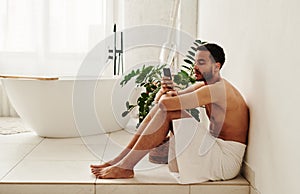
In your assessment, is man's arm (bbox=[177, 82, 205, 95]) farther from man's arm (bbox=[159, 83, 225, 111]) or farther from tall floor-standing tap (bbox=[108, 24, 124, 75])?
tall floor-standing tap (bbox=[108, 24, 124, 75])

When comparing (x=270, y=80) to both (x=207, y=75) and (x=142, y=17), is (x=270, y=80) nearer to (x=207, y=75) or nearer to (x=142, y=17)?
(x=207, y=75)

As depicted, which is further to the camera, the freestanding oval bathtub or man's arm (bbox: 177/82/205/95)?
the freestanding oval bathtub

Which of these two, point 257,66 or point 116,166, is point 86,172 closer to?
point 116,166

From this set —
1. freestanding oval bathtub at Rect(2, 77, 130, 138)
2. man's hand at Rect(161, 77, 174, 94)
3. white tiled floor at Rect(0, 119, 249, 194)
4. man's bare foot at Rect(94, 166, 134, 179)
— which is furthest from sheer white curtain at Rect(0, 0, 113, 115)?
man's bare foot at Rect(94, 166, 134, 179)

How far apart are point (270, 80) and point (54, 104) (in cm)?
223

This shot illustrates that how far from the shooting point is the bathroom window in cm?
549

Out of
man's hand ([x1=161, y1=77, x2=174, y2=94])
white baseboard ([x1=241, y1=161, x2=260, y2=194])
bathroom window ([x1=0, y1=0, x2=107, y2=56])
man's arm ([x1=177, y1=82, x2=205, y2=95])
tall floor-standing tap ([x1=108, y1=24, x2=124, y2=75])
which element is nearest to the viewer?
white baseboard ([x1=241, y1=161, x2=260, y2=194])

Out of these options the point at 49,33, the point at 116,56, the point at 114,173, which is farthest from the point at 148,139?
Result: the point at 49,33

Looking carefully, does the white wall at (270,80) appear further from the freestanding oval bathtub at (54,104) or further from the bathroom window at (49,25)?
the bathroom window at (49,25)

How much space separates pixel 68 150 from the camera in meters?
3.64

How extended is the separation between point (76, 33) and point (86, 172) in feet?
9.58

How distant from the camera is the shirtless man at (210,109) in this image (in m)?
2.74

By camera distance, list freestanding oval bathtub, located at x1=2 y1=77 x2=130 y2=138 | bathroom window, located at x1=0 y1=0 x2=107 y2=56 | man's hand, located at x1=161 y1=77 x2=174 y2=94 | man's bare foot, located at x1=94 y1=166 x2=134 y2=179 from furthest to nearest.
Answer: bathroom window, located at x1=0 y1=0 x2=107 y2=56, freestanding oval bathtub, located at x1=2 y1=77 x2=130 y2=138, man's hand, located at x1=161 y1=77 x2=174 y2=94, man's bare foot, located at x1=94 y1=166 x2=134 y2=179

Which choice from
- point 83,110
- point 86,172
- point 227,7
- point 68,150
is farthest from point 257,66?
point 83,110
